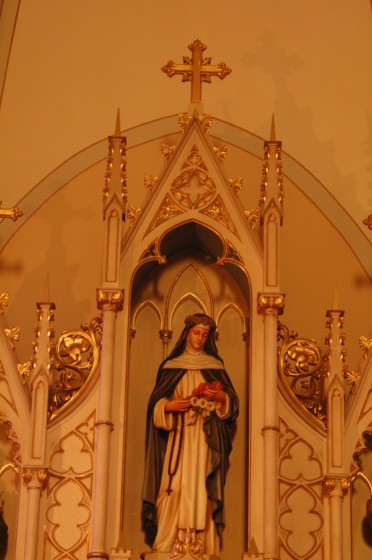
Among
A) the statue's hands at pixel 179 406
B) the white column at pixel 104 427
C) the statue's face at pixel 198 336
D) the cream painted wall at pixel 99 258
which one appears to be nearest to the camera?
the white column at pixel 104 427

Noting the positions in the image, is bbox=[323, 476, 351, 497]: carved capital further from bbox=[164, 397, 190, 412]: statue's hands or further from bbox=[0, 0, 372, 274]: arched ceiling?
bbox=[0, 0, 372, 274]: arched ceiling

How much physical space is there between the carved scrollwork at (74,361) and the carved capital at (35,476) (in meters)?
0.40

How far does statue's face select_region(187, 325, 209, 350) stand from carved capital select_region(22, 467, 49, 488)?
115 cm

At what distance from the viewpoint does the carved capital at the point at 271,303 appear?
8.97 meters

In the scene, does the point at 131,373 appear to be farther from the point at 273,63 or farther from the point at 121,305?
the point at 273,63

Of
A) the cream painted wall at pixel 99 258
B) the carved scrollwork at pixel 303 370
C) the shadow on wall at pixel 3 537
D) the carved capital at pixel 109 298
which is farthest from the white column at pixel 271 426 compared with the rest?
the shadow on wall at pixel 3 537

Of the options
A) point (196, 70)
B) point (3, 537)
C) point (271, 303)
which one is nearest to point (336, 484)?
point (271, 303)

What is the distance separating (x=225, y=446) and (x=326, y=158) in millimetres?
2580

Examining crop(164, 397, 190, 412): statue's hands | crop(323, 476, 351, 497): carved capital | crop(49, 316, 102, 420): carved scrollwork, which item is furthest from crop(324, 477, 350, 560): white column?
crop(49, 316, 102, 420): carved scrollwork

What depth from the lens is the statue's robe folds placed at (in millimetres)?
8570

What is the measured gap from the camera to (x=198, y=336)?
907 centimetres

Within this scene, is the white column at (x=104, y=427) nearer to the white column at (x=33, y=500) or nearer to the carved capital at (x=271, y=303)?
the white column at (x=33, y=500)

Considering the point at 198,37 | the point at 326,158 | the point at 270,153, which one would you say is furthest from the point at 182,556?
the point at 198,37

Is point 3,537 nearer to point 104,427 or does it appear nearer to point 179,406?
point 104,427
